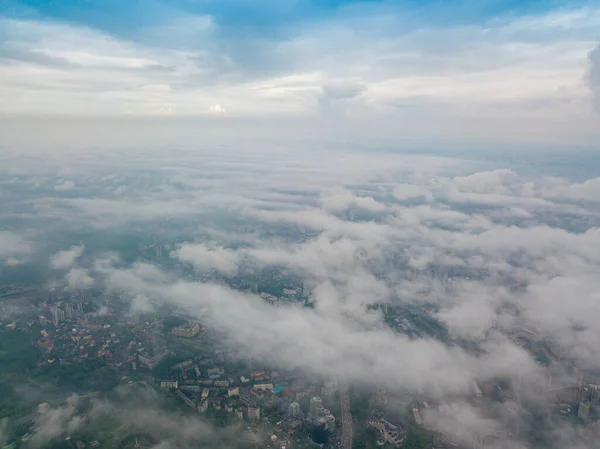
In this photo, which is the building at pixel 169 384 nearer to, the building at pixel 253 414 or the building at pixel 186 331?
the building at pixel 253 414

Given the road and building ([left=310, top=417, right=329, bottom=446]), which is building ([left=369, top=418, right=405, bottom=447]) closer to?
the road

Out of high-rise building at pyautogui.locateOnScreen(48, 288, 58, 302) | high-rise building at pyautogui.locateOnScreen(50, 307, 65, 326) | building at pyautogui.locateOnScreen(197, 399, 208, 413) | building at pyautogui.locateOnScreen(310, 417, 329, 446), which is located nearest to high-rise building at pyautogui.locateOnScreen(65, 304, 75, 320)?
high-rise building at pyautogui.locateOnScreen(50, 307, 65, 326)

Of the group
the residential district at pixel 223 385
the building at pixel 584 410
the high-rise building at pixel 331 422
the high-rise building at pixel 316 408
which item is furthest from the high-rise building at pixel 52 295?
the building at pixel 584 410

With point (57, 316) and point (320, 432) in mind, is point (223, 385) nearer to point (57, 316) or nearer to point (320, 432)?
point (320, 432)

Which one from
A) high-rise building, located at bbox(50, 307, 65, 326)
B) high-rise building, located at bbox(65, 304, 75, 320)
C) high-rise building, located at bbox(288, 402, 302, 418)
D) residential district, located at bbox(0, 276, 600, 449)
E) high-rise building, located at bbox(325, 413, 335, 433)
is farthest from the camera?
high-rise building, located at bbox(65, 304, 75, 320)

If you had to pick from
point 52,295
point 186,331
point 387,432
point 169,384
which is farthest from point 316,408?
point 52,295
